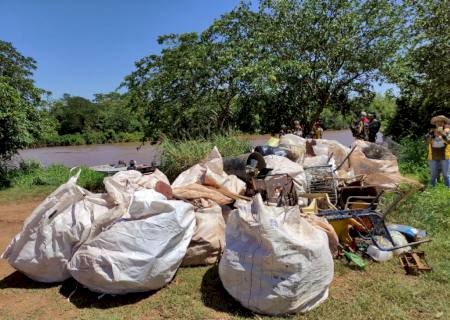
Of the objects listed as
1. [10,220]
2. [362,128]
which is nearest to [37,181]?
[10,220]

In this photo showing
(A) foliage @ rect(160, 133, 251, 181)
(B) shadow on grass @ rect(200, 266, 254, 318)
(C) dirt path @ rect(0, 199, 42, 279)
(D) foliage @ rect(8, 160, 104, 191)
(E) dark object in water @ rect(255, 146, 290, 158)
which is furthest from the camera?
(D) foliage @ rect(8, 160, 104, 191)

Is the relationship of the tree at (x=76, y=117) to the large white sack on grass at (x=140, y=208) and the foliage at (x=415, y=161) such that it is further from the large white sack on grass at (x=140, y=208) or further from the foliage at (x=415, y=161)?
the large white sack on grass at (x=140, y=208)

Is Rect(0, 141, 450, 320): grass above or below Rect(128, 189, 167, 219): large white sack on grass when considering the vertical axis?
below

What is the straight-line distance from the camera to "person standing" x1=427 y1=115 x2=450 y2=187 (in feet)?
16.7

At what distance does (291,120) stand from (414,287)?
758cm

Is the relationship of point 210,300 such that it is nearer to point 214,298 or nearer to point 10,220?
point 214,298

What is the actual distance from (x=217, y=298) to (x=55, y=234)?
1.28m

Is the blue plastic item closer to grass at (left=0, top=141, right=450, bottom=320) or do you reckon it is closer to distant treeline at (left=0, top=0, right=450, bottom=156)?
A: grass at (left=0, top=141, right=450, bottom=320)

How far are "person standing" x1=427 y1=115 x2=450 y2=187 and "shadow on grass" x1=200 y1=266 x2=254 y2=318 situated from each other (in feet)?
12.5

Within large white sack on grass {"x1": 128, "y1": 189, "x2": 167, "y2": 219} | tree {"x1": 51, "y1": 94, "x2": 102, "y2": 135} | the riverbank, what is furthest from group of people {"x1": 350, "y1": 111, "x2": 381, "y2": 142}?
tree {"x1": 51, "y1": 94, "x2": 102, "y2": 135}

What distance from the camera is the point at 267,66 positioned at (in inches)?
291

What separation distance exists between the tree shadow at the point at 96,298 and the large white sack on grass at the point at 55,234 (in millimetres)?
156

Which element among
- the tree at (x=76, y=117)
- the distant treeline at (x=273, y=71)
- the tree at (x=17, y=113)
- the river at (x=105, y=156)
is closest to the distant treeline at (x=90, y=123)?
the tree at (x=76, y=117)

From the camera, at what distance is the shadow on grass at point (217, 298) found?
2373 mm
